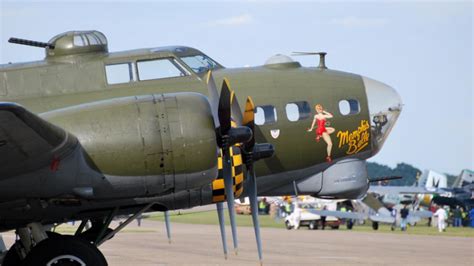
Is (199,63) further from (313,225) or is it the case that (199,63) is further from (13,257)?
(313,225)

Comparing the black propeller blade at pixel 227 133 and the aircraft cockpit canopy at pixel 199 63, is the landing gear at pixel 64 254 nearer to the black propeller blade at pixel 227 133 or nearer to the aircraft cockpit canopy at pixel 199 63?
the black propeller blade at pixel 227 133

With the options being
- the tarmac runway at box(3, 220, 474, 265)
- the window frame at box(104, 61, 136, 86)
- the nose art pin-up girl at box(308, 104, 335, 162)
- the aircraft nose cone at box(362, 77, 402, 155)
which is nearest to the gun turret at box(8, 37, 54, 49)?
the window frame at box(104, 61, 136, 86)

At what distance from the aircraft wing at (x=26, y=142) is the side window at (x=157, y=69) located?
12.3ft

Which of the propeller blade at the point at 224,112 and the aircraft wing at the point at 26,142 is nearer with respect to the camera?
the aircraft wing at the point at 26,142

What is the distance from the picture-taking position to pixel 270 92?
1708 centimetres

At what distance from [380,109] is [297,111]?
1770mm

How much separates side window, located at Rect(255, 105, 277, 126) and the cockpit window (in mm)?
1302

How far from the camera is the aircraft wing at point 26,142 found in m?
11.9

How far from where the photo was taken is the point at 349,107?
17406mm

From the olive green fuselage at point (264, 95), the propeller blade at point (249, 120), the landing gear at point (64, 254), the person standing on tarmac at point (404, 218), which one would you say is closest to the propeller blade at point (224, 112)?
the propeller blade at point (249, 120)

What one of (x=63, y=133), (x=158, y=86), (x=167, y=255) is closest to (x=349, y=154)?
(x=158, y=86)

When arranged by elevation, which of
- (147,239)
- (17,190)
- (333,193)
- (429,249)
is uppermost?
(17,190)

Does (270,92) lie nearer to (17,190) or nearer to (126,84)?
(126,84)

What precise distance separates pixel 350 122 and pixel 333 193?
1.39m
